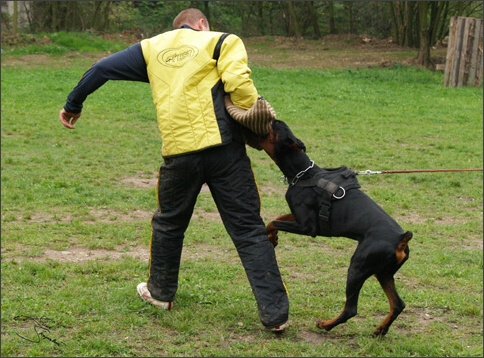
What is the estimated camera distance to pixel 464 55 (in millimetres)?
18078

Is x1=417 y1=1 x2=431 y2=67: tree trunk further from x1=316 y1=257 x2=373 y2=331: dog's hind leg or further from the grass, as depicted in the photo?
x1=316 y1=257 x2=373 y2=331: dog's hind leg

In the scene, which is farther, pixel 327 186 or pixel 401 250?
pixel 327 186

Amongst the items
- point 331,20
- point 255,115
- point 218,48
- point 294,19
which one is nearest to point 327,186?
point 255,115

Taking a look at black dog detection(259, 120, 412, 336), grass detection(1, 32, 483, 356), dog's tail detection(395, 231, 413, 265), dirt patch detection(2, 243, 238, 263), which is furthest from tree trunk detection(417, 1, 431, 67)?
dog's tail detection(395, 231, 413, 265)

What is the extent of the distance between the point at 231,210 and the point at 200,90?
84 centimetres

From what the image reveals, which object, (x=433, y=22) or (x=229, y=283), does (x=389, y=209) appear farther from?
(x=433, y=22)

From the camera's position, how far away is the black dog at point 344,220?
4.50 m

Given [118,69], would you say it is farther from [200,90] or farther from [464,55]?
[464,55]

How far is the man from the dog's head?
0.66 feet

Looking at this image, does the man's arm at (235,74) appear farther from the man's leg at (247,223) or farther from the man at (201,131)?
the man's leg at (247,223)

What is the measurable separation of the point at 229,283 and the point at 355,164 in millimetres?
5227

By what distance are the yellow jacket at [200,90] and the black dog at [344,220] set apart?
0.39 metres

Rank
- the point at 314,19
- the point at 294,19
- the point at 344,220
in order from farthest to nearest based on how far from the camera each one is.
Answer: the point at 314,19 → the point at 294,19 → the point at 344,220

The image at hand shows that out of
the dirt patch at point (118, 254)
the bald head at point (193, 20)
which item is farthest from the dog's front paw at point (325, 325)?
the bald head at point (193, 20)
